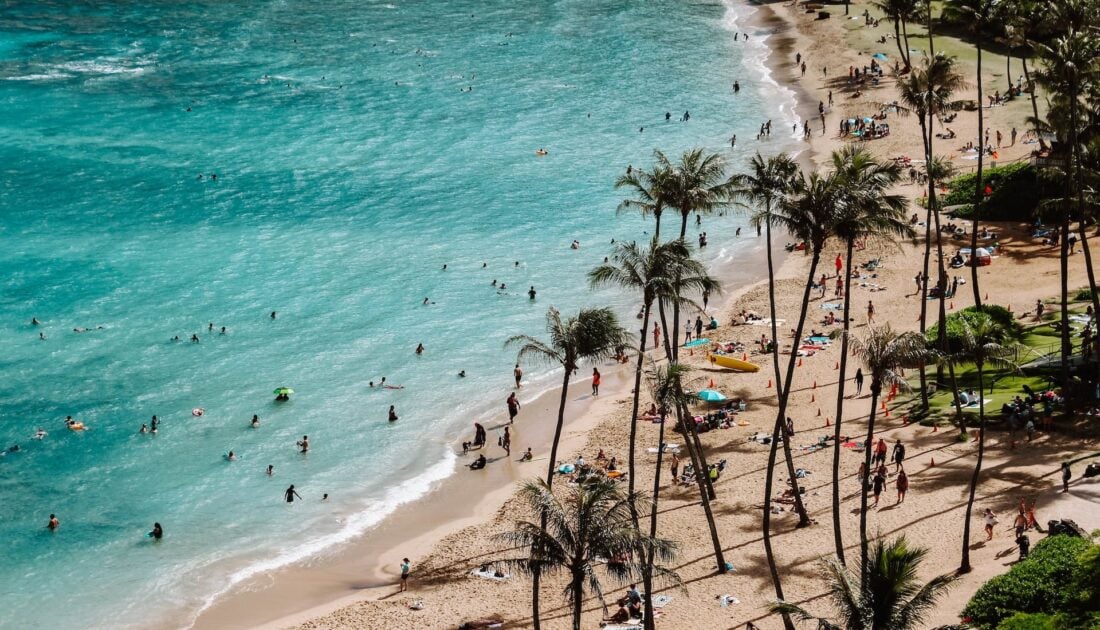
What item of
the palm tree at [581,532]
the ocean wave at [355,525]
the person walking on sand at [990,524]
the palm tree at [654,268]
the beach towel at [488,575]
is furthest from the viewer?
the ocean wave at [355,525]

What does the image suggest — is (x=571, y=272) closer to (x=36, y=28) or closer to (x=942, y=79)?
(x=942, y=79)

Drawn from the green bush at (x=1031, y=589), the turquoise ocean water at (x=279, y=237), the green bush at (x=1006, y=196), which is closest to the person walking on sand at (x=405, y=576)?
the turquoise ocean water at (x=279, y=237)

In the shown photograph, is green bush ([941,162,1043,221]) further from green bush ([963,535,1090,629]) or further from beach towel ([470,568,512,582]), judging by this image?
beach towel ([470,568,512,582])

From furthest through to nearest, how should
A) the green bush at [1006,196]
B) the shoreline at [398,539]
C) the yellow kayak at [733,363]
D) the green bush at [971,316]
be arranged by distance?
the green bush at [1006,196], the yellow kayak at [733,363], the green bush at [971,316], the shoreline at [398,539]

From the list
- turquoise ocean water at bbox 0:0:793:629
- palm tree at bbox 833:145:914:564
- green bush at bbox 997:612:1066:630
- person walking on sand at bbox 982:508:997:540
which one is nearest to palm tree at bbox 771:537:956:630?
green bush at bbox 997:612:1066:630

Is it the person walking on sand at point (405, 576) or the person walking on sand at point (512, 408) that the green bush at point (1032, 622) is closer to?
the person walking on sand at point (405, 576)

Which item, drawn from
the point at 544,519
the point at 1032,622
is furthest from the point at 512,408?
the point at 1032,622
